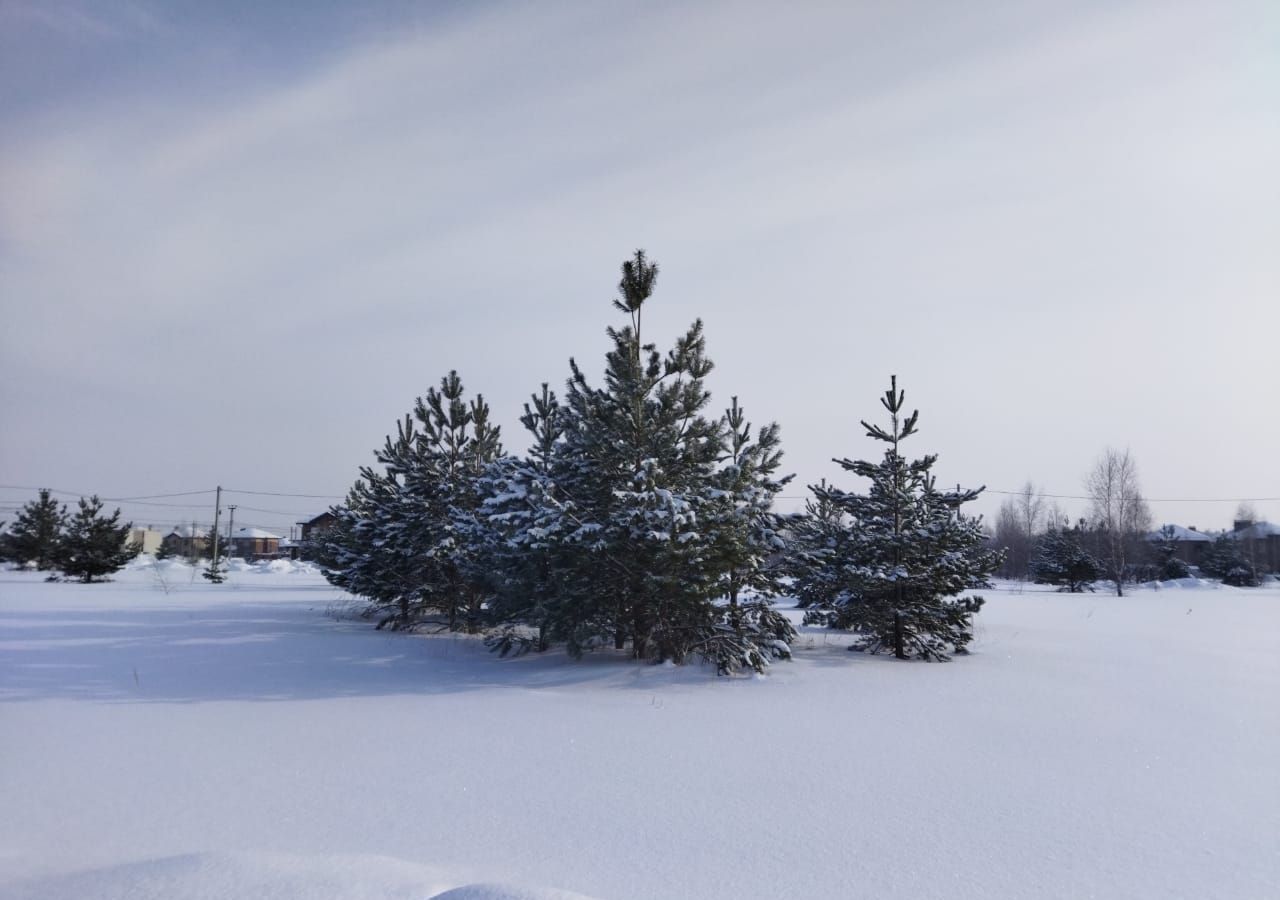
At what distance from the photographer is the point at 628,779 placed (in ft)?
21.2

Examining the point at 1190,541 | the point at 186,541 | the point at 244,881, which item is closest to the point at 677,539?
the point at 244,881

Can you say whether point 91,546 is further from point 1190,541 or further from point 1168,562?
point 1190,541

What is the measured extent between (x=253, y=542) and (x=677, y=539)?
10223 cm

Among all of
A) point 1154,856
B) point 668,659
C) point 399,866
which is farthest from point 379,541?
point 1154,856

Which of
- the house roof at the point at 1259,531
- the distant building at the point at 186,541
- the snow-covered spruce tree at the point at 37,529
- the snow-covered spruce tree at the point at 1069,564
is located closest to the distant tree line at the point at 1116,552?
the snow-covered spruce tree at the point at 1069,564

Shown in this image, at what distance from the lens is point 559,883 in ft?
14.5

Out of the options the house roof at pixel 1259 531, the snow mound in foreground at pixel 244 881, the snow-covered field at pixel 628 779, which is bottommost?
the snow-covered field at pixel 628 779

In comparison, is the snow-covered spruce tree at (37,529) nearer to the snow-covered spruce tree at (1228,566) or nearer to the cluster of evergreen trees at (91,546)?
the cluster of evergreen trees at (91,546)

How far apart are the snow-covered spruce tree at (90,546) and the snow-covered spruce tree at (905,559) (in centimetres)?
3566

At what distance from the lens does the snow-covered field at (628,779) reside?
178 inches

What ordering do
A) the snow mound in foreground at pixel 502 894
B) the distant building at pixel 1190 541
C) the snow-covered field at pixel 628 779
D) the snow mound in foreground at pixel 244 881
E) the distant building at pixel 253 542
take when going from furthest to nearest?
1. the distant building at pixel 253 542
2. the distant building at pixel 1190 541
3. the snow-covered field at pixel 628 779
4. the snow mound in foreground at pixel 244 881
5. the snow mound in foreground at pixel 502 894

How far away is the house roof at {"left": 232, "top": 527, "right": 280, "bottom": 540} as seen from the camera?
325ft

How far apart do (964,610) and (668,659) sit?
5.85m

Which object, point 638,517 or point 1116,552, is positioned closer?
point 638,517
